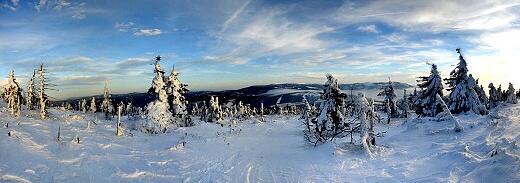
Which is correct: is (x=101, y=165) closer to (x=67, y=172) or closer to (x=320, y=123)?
(x=67, y=172)

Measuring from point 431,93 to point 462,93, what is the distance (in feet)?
26.5

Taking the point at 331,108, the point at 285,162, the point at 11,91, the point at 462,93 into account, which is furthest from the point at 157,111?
the point at 462,93

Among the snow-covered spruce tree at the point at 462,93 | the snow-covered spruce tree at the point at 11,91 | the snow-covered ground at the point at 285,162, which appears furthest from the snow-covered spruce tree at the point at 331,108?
the snow-covered spruce tree at the point at 11,91

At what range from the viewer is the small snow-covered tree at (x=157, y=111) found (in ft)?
96.5

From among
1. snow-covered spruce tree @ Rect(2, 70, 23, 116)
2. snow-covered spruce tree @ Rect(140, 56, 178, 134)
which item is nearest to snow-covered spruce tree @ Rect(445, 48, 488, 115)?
snow-covered spruce tree @ Rect(140, 56, 178, 134)

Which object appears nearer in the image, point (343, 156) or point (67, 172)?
point (67, 172)

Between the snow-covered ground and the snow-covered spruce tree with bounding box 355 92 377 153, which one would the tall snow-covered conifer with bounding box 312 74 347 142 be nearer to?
the snow-covered ground

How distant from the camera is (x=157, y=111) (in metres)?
30.6

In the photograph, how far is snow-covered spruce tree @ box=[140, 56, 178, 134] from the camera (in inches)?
1157

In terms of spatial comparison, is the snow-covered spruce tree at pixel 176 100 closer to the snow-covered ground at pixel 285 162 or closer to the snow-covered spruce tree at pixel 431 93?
the snow-covered ground at pixel 285 162

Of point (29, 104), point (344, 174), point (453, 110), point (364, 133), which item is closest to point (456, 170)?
point (344, 174)

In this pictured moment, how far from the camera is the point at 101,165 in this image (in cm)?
1246

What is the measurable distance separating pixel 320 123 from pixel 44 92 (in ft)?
110

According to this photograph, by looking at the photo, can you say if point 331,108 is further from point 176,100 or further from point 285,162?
point 176,100
